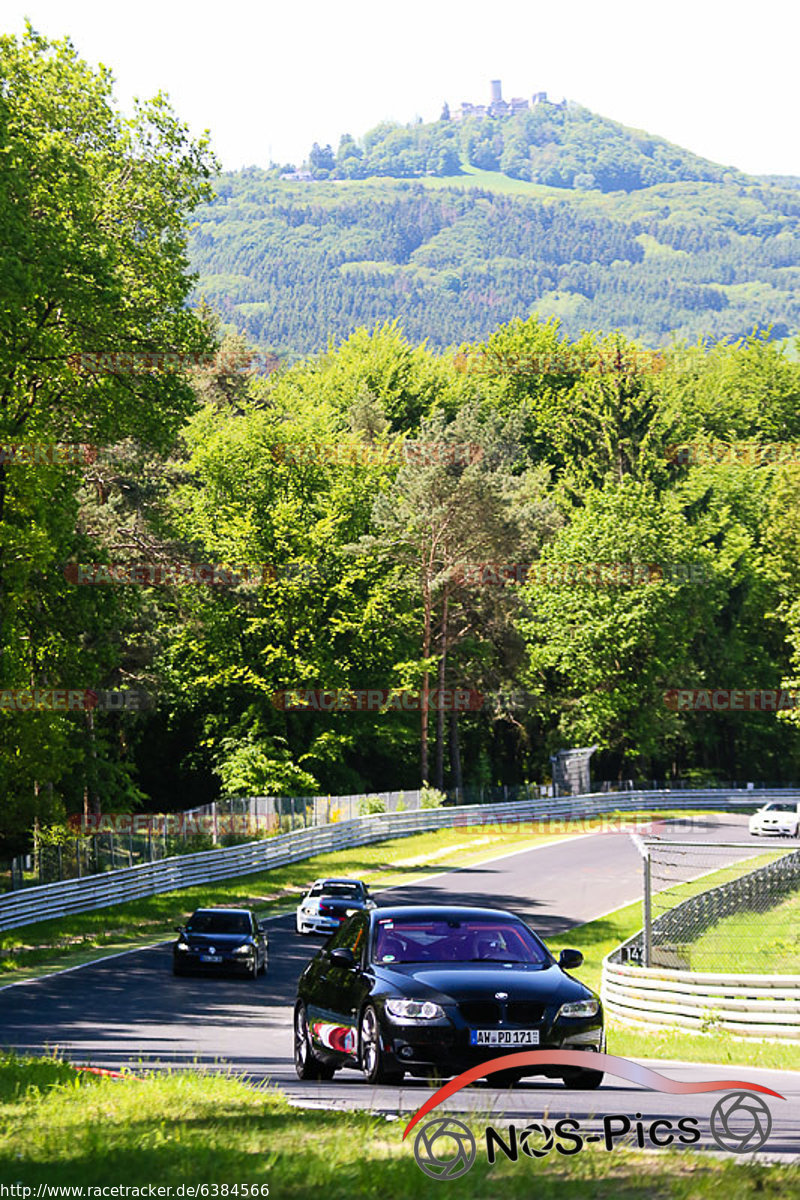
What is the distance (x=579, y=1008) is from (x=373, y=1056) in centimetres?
154

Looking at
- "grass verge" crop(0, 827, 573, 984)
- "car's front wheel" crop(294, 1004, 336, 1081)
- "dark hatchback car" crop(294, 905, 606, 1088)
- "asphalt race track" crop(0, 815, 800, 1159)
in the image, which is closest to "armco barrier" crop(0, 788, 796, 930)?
"grass verge" crop(0, 827, 573, 984)

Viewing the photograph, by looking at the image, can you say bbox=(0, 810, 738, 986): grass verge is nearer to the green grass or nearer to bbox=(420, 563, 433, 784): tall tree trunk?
bbox=(420, 563, 433, 784): tall tree trunk

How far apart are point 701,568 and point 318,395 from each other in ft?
101

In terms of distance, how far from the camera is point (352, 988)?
11422 mm

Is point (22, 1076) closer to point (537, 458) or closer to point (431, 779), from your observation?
point (431, 779)

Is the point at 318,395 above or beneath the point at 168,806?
above

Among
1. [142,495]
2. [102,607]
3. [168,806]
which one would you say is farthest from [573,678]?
[102,607]

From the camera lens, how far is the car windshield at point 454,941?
37.6ft

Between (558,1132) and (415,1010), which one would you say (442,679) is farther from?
(558,1132)

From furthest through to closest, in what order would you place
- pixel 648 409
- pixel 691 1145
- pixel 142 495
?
pixel 648 409 < pixel 142 495 < pixel 691 1145

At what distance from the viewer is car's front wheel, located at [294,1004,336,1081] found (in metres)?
12.2

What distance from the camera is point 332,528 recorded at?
70688mm

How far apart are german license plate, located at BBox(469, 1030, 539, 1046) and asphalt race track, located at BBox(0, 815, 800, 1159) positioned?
1.11 ft

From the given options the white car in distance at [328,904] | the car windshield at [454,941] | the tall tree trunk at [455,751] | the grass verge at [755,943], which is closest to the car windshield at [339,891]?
the white car in distance at [328,904]
